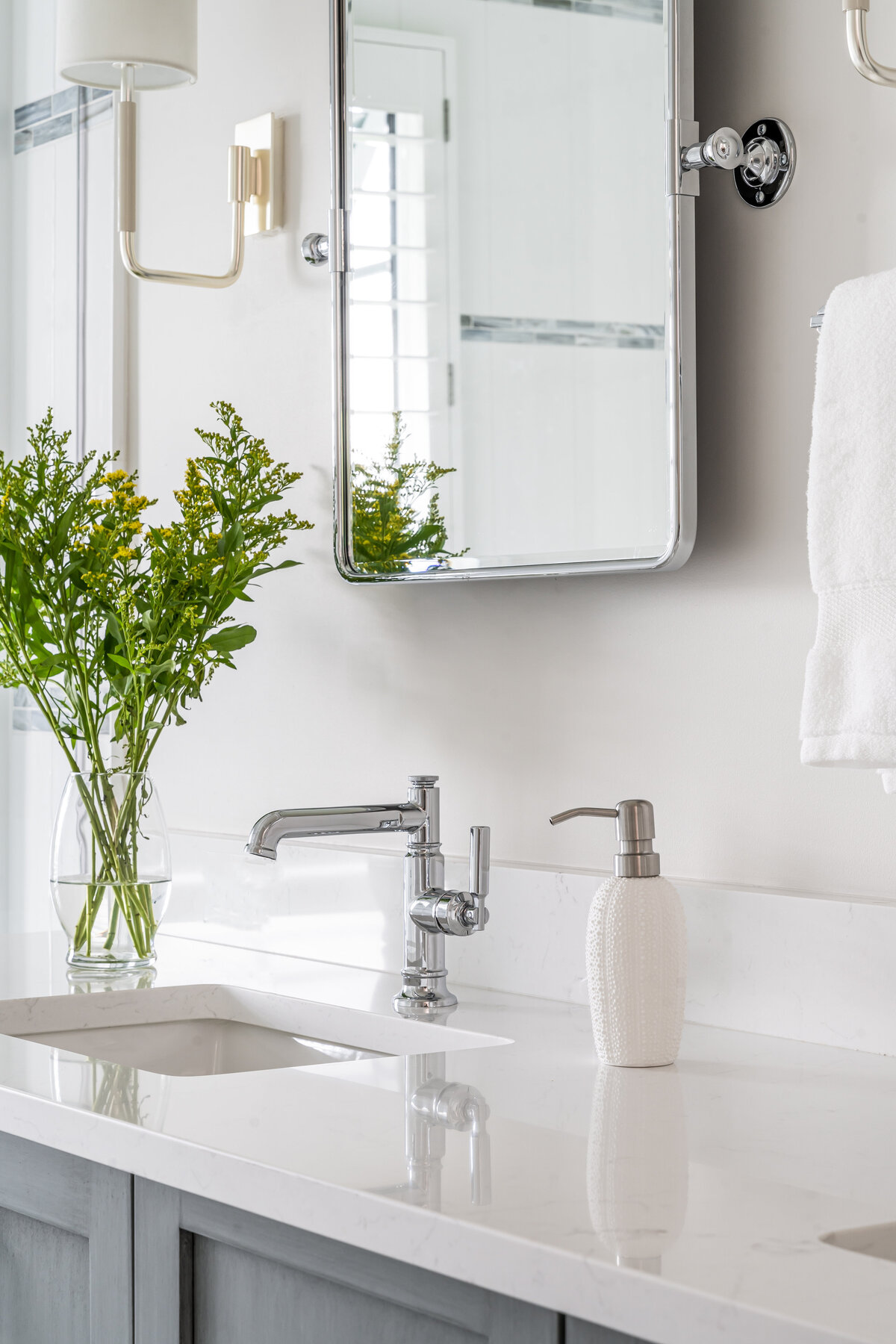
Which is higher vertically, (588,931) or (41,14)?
(41,14)

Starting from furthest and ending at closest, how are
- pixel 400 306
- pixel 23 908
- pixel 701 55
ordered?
pixel 23 908
pixel 400 306
pixel 701 55

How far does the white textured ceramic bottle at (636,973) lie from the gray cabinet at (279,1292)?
0.32 m

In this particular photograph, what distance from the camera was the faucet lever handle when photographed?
1.34 metres

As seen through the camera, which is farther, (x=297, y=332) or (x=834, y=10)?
(x=297, y=332)

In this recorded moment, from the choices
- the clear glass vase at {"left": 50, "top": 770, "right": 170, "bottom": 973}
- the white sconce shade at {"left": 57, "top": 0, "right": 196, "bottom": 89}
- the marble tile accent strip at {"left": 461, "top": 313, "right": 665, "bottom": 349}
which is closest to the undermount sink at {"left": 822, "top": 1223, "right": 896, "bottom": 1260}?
the marble tile accent strip at {"left": 461, "top": 313, "right": 665, "bottom": 349}

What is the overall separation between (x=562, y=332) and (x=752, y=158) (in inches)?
8.5

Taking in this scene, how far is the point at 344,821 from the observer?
1404 mm

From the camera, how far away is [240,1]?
1.86 m

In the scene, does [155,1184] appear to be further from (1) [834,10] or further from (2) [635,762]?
(1) [834,10]

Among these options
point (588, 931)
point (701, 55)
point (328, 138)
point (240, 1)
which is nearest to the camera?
point (588, 931)

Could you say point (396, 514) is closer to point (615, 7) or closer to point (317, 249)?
point (317, 249)

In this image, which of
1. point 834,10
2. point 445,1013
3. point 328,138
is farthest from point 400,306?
point 445,1013

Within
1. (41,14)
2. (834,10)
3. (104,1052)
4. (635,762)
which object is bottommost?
(104,1052)

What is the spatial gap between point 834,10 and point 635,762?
612 mm
